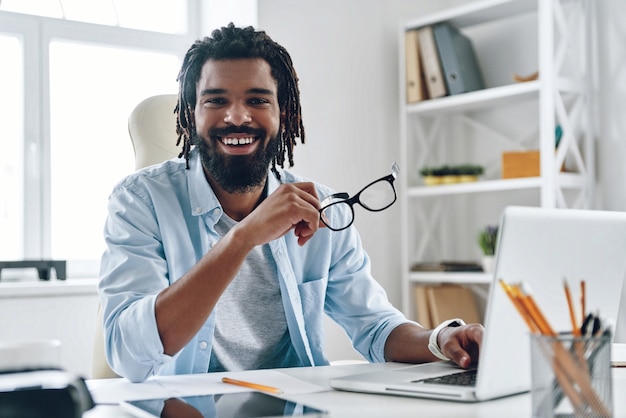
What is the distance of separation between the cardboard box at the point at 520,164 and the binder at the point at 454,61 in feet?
1.18

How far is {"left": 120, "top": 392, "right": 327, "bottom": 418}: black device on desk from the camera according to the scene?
86 centimetres

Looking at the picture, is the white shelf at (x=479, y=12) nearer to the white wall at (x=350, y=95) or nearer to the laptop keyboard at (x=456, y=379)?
the white wall at (x=350, y=95)

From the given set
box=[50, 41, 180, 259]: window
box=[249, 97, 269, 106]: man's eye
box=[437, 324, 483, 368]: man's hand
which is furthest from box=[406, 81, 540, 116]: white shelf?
box=[437, 324, 483, 368]: man's hand

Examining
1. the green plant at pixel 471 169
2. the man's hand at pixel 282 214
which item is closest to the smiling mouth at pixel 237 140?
the man's hand at pixel 282 214

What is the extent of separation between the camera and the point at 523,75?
3.08 metres

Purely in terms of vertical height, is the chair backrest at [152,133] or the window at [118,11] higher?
the window at [118,11]

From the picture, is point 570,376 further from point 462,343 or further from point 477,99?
point 477,99

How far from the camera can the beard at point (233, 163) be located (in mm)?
1580

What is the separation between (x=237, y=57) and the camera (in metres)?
1.62

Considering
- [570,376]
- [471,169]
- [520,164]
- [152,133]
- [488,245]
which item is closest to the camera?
[570,376]

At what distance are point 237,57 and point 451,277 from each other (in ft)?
5.46

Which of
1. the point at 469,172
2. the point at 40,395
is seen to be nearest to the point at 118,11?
the point at 469,172

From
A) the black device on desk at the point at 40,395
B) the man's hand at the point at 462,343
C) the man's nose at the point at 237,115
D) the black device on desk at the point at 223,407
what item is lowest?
the black device on desk at the point at 223,407

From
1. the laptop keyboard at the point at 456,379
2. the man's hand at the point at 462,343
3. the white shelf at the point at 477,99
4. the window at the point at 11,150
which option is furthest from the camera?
the white shelf at the point at 477,99
